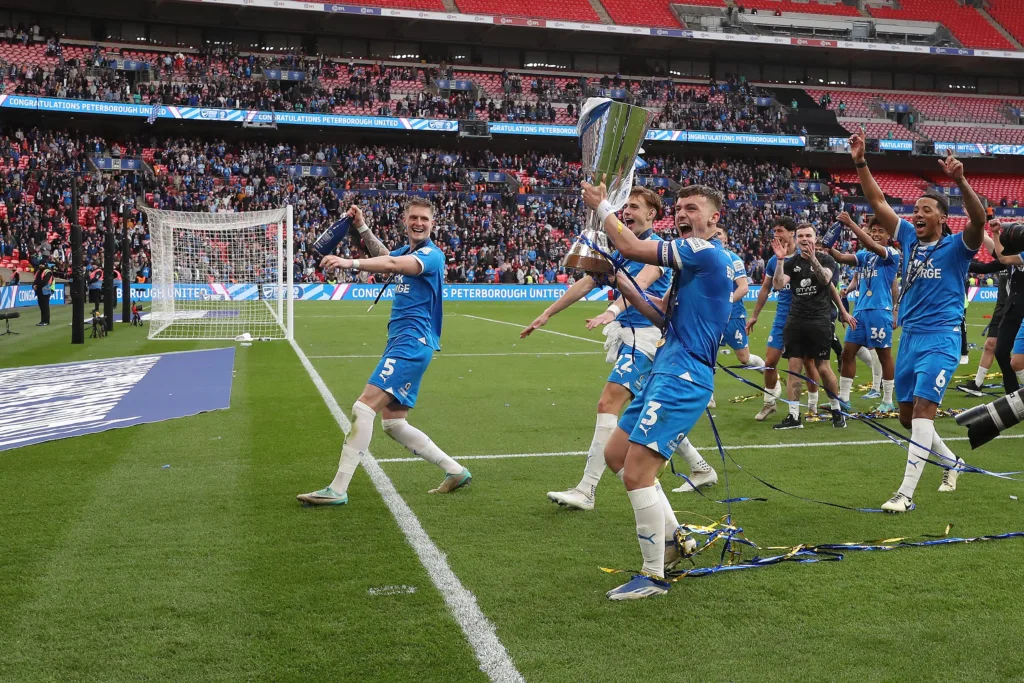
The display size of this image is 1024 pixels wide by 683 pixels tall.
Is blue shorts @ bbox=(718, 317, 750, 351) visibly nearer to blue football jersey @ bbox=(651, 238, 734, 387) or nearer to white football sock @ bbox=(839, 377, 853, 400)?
white football sock @ bbox=(839, 377, 853, 400)

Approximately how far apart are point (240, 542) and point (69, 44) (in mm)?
51106

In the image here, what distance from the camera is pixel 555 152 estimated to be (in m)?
53.8

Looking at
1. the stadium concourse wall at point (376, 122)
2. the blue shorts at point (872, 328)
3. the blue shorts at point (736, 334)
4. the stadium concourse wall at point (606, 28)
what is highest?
the stadium concourse wall at point (606, 28)

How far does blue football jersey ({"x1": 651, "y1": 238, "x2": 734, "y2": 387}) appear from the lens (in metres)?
4.45

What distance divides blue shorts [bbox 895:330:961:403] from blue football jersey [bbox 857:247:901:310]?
13.7 feet

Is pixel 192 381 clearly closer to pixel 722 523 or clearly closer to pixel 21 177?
pixel 722 523

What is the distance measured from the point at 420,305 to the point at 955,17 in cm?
6683

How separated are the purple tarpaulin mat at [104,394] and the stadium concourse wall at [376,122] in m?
27.6

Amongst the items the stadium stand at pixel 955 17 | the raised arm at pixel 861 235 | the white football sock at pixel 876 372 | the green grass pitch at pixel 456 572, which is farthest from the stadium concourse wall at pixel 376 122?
the green grass pitch at pixel 456 572

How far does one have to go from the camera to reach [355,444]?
621cm

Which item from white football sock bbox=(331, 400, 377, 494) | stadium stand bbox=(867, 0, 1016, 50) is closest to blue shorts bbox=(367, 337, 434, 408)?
white football sock bbox=(331, 400, 377, 494)

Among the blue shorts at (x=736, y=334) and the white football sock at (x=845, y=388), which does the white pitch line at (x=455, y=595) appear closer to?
the blue shorts at (x=736, y=334)

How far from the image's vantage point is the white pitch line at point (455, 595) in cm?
360

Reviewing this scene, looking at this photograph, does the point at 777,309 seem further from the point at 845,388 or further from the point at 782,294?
the point at 845,388
